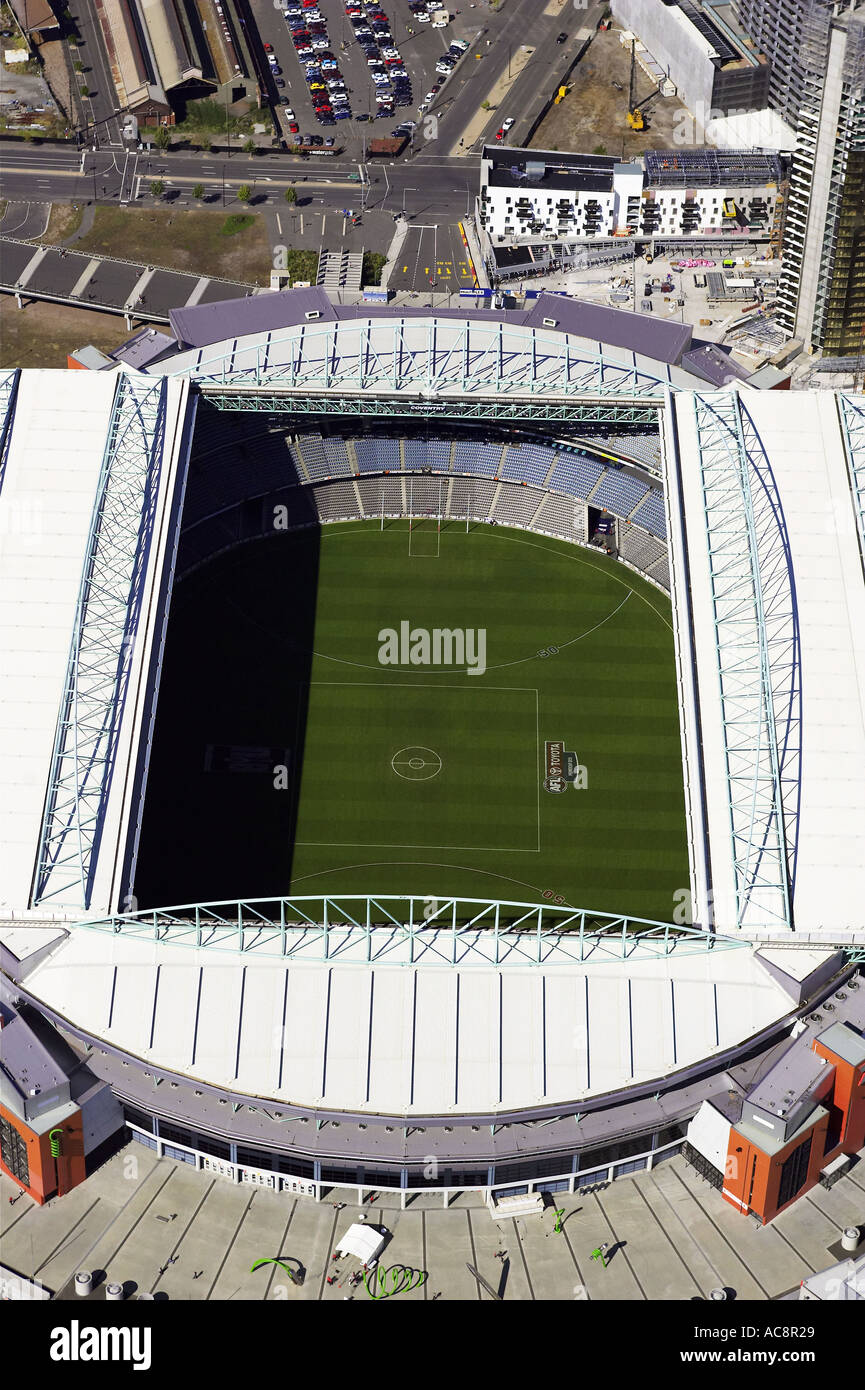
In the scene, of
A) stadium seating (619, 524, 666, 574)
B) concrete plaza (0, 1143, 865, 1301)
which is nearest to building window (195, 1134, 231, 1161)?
concrete plaza (0, 1143, 865, 1301)

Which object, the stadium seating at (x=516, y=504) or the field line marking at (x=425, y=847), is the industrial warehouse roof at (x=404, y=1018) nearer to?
the field line marking at (x=425, y=847)

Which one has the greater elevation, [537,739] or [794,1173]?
[537,739]

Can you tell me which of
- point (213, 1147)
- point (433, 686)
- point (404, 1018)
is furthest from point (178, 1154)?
point (433, 686)

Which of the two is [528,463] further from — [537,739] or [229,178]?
[229,178]

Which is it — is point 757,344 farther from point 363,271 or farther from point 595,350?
point 363,271

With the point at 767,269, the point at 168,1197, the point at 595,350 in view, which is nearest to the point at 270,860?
the point at 168,1197

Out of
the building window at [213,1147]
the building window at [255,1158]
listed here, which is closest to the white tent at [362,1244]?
the building window at [255,1158]

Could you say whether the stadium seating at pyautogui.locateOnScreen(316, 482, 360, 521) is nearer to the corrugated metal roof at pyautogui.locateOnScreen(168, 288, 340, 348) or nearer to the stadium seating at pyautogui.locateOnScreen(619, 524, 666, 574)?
the corrugated metal roof at pyautogui.locateOnScreen(168, 288, 340, 348)

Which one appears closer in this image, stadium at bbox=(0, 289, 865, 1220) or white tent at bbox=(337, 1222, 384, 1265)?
white tent at bbox=(337, 1222, 384, 1265)

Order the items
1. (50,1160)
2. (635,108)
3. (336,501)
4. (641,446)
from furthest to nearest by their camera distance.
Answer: (635,108) → (336,501) → (641,446) → (50,1160)
